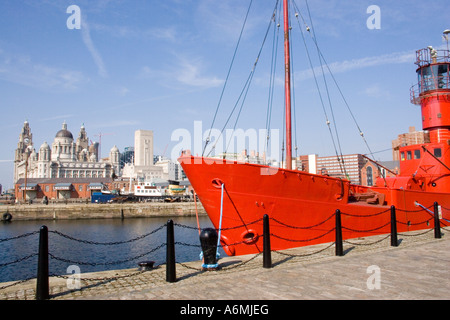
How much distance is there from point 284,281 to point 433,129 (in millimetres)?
15338

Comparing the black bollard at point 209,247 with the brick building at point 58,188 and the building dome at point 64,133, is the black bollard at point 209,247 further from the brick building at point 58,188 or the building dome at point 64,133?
the building dome at point 64,133

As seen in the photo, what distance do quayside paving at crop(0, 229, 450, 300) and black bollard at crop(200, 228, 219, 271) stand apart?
20 centimetres

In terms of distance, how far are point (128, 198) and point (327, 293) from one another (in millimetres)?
67135

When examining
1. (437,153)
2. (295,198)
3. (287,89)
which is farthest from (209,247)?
(437,153)

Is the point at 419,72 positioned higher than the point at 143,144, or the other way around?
the point at 143,144

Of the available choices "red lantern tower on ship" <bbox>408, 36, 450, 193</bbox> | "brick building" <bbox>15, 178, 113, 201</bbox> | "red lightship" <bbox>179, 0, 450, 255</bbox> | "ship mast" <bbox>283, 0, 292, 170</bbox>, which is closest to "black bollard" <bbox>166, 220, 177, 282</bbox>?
"red lightship" <bbox>179, 0, 450, 255</bbox>

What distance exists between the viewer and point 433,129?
18.1 metres

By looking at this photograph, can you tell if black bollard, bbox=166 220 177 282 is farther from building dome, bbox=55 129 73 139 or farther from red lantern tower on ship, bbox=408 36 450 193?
building dome, bbox=55 129 73 139

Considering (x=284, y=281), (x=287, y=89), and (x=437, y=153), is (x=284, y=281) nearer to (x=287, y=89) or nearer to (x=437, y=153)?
(x=287, y=89)

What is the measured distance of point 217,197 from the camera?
35.8 feet

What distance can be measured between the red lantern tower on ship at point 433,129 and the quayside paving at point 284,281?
8952mm

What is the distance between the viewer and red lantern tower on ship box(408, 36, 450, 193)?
1694cm
